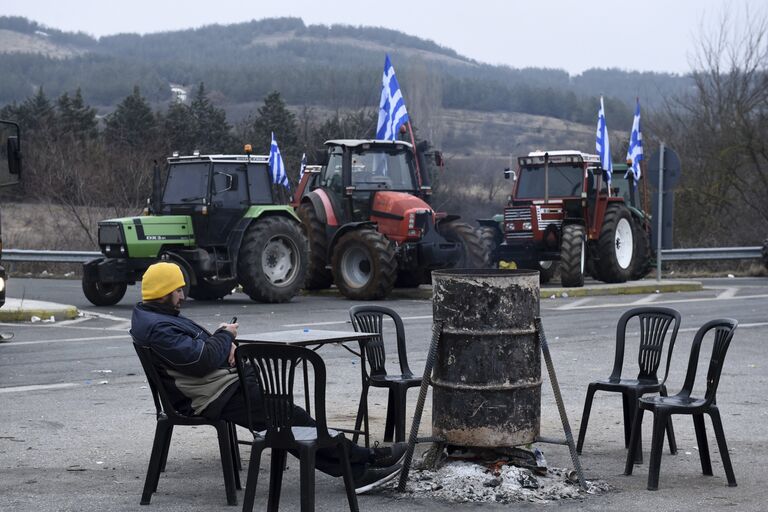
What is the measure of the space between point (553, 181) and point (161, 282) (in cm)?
1784

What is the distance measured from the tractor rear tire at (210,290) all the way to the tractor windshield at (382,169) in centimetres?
296

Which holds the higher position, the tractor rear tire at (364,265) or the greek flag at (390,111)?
the greek flag at (390,111)

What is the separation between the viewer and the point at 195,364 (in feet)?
23.7

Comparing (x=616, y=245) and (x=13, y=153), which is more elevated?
(x=13, y=153)

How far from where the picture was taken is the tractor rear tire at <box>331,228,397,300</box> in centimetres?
2112

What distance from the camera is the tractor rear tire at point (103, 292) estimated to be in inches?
803

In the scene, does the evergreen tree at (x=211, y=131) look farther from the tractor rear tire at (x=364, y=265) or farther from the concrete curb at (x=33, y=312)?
the concrete curb at (x=33, y=312)

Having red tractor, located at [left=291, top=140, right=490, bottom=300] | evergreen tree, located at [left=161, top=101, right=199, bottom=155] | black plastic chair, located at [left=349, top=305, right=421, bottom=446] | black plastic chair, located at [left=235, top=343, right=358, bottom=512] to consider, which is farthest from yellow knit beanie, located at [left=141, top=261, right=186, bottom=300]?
evergreen tree, located at [left=161, top=101, right=199, bottom=155]

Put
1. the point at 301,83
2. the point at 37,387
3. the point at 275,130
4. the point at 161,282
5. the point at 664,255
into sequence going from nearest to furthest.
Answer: the point at 161,282 < the point at 37,387 < the point at 664,255 < the point at 275,130 < the point at 301,83

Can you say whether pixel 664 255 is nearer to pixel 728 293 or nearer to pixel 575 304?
pixel 728 293

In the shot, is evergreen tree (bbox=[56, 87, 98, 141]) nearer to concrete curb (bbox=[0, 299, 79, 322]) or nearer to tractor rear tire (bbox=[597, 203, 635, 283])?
tractor rear tire (bbox=[597, 203, 635, 283])

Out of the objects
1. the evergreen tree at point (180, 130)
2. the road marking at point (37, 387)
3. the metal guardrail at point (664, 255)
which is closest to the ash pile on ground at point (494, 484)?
the road marking at point (37, 387)

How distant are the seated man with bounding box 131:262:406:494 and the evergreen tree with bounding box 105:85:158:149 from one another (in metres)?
51.8

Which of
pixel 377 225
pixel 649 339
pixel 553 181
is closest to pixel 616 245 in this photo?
pixel 553 181
